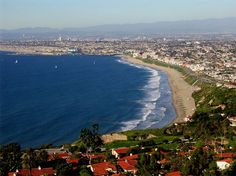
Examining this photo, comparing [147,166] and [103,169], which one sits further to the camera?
[103,169]

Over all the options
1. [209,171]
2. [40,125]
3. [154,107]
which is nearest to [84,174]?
[209,171]

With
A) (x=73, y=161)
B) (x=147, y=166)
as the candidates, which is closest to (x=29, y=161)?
(x=73, y=161)

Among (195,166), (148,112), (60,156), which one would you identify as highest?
(195,166)

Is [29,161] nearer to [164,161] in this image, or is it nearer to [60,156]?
[60,156]

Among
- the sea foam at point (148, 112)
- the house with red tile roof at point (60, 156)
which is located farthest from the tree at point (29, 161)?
the sea foam at point (148, 112)

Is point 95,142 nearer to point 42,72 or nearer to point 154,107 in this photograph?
point 154,107

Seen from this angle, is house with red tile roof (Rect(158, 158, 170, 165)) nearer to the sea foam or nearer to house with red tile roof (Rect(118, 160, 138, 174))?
house with red tile roof (Rect(118, 160, 138, 174))
